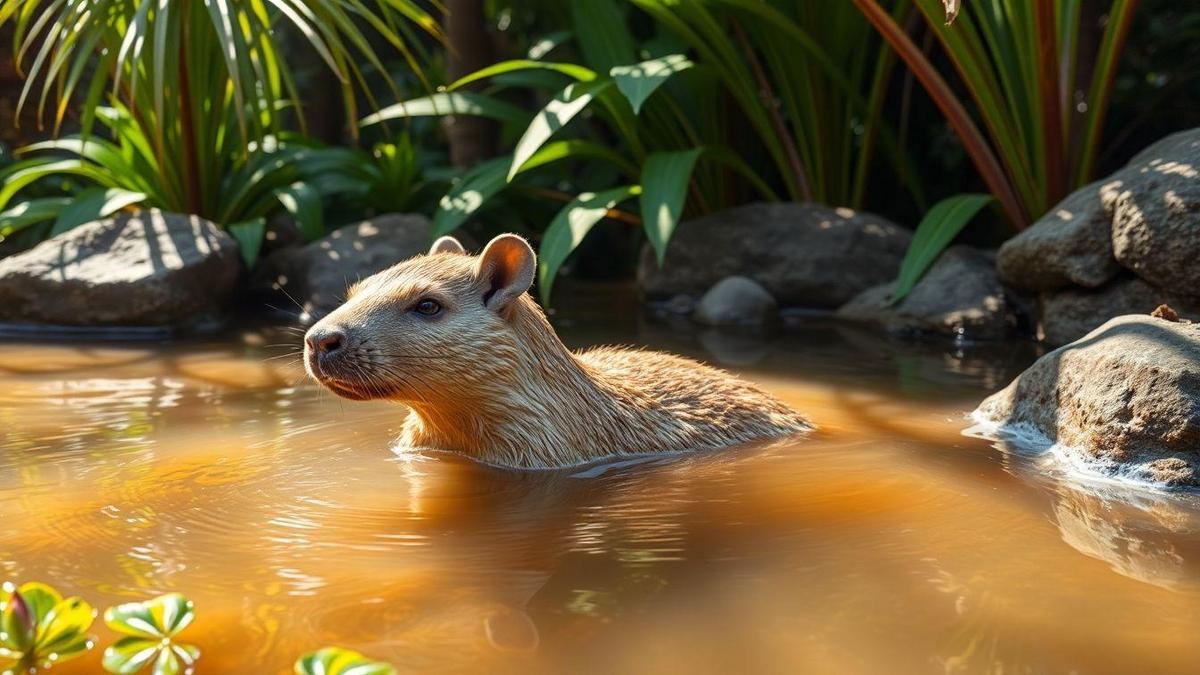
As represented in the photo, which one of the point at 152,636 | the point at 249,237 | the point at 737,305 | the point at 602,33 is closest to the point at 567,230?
the point at 737,305

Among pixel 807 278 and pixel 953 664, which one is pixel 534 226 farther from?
pixel 953 664

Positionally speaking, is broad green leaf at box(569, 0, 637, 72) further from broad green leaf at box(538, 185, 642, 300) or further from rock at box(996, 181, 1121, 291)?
rock at box(996, 181, 1121, 291)

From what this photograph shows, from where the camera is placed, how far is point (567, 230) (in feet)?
21.9

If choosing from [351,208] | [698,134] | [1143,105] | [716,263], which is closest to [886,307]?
[716,263]

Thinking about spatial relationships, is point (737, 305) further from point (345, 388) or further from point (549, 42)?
point (345, 388)

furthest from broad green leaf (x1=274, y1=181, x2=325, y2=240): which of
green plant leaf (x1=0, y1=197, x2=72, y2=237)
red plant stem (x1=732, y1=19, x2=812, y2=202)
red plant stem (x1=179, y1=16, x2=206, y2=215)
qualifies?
red plant stem (x1=732, y1=19, x2=812, y2=202)

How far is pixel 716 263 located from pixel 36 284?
4.01 metres

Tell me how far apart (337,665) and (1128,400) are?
2707mm

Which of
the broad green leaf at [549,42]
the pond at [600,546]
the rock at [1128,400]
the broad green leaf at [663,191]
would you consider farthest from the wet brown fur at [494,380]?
the broad green leaf at [549,42]

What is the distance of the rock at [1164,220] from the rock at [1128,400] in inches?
54.4

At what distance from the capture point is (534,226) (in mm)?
8812

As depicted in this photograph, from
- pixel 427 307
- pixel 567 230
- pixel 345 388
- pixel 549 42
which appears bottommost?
pixel 345 388

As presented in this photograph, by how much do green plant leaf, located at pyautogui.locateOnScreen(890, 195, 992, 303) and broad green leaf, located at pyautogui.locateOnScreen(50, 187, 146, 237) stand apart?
4628mm

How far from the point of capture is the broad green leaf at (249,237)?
7.30 m
